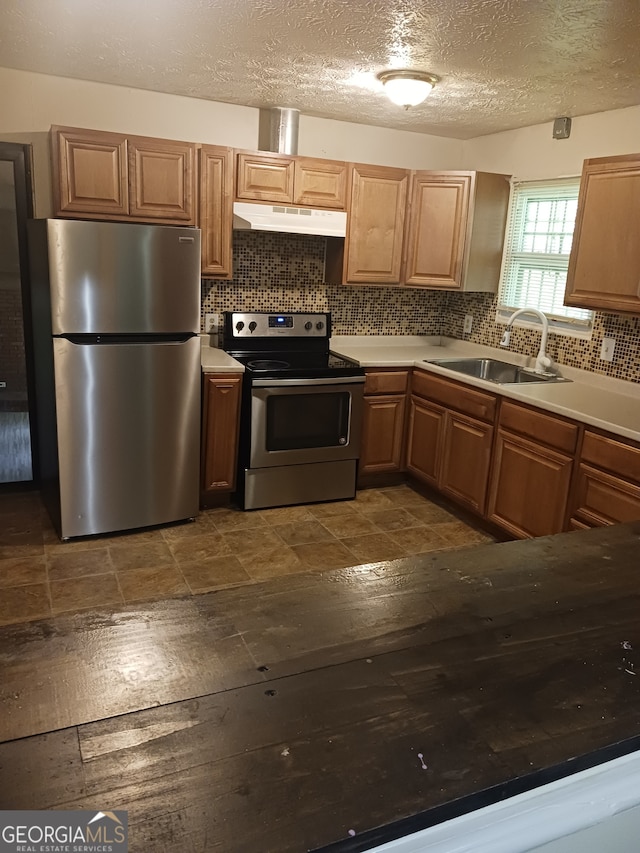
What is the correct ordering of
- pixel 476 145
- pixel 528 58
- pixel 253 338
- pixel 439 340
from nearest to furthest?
pixel 528 58
pixel 253 338
pixel 476 145
pixel 439 340

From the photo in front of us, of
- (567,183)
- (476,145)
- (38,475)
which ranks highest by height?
(476,145)

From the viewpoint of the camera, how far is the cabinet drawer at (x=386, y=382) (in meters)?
4.16

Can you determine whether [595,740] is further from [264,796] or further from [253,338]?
[253,338]

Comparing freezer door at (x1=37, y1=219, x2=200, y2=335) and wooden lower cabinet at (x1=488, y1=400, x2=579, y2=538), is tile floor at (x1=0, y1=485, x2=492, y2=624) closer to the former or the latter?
wooden lower cabinet at (x1=488, y1=400, x2=579, y2=538)

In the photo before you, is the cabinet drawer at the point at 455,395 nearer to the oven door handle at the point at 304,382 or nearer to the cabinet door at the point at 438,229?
the oven door handle at the point at 304,382

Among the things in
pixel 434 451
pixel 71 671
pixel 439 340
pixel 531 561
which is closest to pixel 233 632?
pixel 71 671

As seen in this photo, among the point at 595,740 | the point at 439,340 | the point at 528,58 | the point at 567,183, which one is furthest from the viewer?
the point at 439,340

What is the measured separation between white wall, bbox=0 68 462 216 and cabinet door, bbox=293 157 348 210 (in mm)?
315

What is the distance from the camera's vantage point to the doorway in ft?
11.9

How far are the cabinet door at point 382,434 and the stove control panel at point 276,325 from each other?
2.18 ft

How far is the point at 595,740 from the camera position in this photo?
75cm

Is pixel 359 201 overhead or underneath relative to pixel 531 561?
overhead

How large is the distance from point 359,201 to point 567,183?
4.00 feet

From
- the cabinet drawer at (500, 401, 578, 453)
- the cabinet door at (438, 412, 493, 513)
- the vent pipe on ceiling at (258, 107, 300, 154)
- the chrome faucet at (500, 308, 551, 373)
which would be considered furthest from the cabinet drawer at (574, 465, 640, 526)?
the vent pipe on ceiling at (258, 107, 300, 154)
